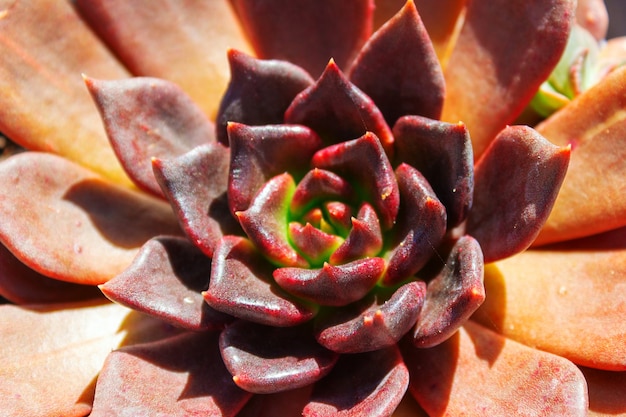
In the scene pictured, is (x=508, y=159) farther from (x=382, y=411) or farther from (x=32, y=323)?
(x=32, y=323)

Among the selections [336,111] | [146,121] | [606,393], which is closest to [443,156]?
[336,111]

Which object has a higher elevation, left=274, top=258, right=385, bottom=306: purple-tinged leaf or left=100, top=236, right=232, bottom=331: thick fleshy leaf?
left=100, top=236, right=232, bottom=331: thick fleshy leaf

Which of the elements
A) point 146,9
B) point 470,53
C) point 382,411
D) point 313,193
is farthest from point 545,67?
point 146,9

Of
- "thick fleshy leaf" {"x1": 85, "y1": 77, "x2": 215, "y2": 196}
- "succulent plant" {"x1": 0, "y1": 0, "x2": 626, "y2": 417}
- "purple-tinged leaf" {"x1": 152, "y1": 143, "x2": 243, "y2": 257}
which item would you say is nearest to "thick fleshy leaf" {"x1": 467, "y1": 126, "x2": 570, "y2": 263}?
"succulent plant" {"x1": 0, "y1": 0, "x2": 626, "y2": 417}

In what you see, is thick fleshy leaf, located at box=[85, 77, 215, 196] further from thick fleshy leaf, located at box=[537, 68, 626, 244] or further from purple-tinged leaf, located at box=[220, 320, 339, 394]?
thick fleshy leaf, located at box=[537, 68, 626, 244]

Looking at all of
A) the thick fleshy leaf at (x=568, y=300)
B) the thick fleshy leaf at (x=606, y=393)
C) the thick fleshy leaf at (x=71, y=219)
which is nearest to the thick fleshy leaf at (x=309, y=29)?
the thick fleshy leaf at (x=71, y=219)

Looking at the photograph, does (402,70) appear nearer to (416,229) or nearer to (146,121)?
(416,229)
